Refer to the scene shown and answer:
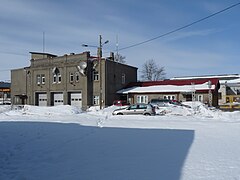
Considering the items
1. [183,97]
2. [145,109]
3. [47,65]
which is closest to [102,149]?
[145,109]

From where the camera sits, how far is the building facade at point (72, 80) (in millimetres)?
39375

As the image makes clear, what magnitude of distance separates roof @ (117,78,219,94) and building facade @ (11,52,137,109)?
247cm

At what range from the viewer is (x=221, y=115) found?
22656mm

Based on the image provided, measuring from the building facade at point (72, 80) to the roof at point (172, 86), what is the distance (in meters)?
2.47

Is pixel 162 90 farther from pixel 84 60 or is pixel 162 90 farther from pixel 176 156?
pixel 176 156

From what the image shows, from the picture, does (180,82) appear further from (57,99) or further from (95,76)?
(57,99)

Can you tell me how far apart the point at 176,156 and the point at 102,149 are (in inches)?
92.0

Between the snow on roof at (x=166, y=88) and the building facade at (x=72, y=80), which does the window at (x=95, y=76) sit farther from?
the snow on roof at (x=166, y=88)

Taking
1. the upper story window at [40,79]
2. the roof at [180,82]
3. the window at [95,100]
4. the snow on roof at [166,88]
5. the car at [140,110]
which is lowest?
the car at [140,110]

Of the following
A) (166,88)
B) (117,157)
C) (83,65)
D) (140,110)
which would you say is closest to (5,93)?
(83,65)

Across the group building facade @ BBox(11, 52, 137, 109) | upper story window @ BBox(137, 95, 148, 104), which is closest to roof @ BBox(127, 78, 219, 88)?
building facade @ BBox(11, 52, 137, 109)

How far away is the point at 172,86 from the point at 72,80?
16.7 m

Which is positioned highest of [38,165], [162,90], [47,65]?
[47,65]

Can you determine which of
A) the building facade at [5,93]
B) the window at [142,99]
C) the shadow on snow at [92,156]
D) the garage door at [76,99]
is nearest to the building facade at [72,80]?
the garage door at [76,99]
